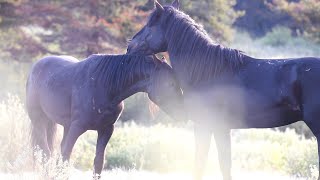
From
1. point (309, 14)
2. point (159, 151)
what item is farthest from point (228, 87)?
point (309, 14)

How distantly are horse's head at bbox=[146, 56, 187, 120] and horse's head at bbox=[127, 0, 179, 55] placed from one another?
233 millimetres

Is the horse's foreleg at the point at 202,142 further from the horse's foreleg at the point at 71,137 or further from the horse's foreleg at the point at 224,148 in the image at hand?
the horse's foreleg at the point at 71,137

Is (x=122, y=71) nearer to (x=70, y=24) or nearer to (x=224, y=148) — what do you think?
(x=224, y=148)

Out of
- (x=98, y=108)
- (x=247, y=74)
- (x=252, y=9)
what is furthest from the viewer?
(x=252, y=9)

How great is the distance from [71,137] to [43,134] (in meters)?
1.03

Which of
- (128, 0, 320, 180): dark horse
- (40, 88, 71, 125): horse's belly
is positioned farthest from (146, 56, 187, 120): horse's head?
(40, 88, 71, 125): horse's belly

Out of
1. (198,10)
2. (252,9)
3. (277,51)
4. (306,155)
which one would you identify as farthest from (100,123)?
(252,9)

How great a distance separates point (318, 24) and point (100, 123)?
13.6 m

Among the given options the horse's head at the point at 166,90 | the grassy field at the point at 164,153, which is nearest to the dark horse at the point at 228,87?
the horse's head at the point at 166,90

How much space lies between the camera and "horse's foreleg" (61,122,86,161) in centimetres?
608

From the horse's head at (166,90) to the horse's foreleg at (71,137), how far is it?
31.3 inches

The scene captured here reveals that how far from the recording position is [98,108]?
238 inches

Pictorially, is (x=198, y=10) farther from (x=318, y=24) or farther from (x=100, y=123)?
(x=100, y=123)

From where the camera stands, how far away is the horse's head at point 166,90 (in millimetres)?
5957
